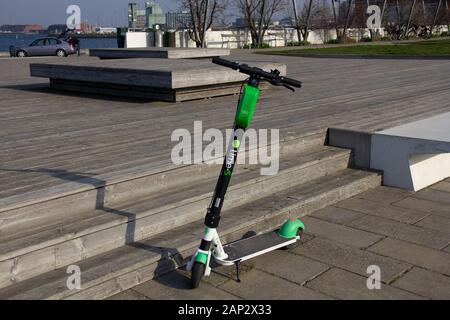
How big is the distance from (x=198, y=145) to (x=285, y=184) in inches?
39.8

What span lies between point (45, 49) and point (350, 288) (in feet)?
104

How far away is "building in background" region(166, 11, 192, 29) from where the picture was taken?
45.1 meters

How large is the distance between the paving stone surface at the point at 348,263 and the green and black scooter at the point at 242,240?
0.47ft

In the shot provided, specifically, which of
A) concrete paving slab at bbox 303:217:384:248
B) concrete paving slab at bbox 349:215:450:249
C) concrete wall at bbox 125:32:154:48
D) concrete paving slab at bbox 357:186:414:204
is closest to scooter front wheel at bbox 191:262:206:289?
concrete paving slab at bbox 303:217:384:248

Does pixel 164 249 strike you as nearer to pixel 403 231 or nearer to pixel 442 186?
pixel 403 231

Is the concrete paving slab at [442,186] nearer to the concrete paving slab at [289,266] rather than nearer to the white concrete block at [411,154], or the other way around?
the white concrete block at [411,154]

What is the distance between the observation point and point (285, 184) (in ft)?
20.1

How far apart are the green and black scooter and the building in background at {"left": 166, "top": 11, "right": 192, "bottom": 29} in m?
40.4

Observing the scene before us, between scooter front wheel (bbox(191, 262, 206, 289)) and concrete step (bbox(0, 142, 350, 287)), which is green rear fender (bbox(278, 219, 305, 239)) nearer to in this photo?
concrete step (bbox(0, 142, 350, 287))

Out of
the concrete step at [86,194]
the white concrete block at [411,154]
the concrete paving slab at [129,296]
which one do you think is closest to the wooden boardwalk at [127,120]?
the concrete step at [86,194]

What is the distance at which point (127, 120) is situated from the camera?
8.22 metres

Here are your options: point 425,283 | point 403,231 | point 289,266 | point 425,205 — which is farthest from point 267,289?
point 425,205
